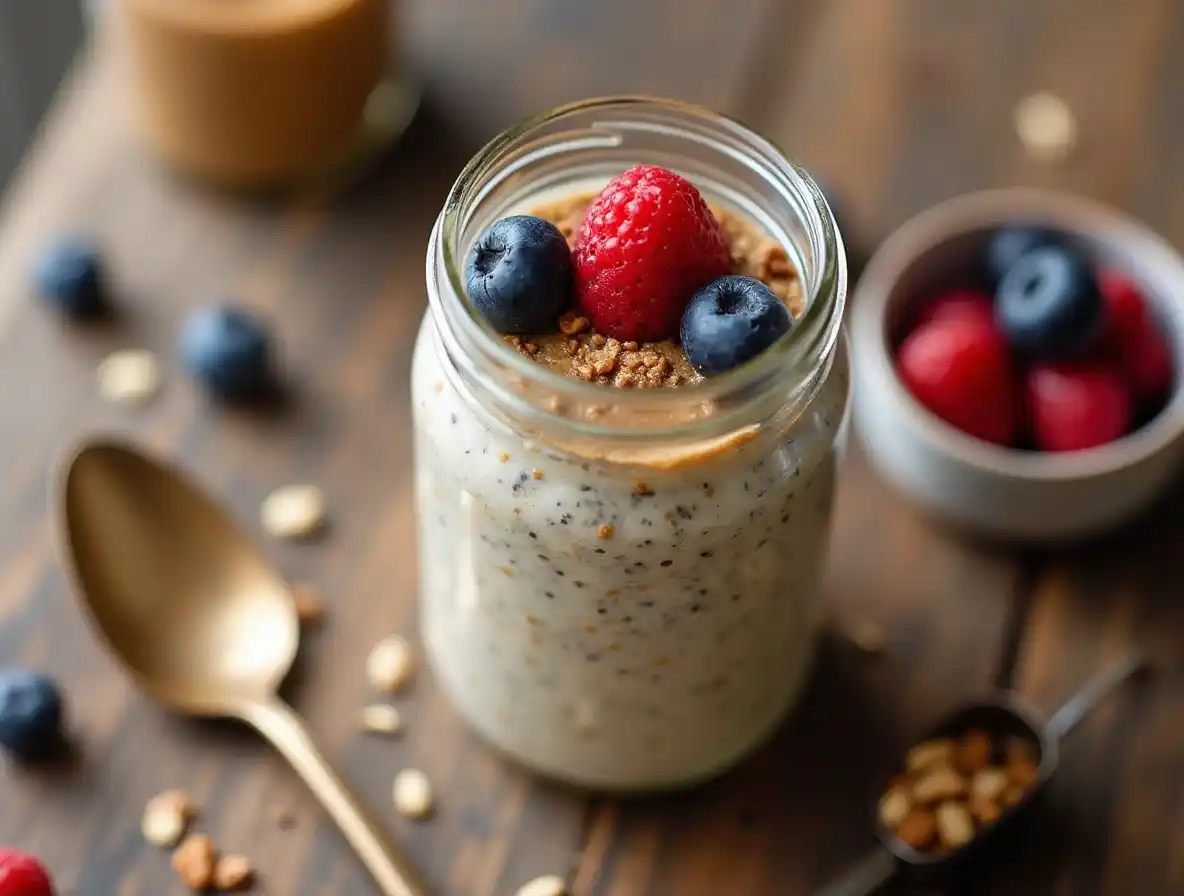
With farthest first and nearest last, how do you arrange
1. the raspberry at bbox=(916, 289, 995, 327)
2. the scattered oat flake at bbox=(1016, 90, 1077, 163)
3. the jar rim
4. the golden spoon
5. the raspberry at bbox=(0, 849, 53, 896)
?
the scattered oat flake at bbox=(1016, 90, 1077, 163)
the raspberry at bbox=(916, 289, 995, 327)
the golden spoon
the raspberry at bbox=(0, 849, 53, 896)
the jar rim

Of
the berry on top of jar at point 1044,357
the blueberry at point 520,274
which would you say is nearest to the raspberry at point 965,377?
the berry on top of jar at point 1044,357

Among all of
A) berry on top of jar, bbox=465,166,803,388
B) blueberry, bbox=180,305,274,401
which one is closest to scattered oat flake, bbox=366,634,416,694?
blueberry, bbox=180,305,274,401

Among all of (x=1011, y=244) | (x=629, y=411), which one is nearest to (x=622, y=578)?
(x=629, y=411)

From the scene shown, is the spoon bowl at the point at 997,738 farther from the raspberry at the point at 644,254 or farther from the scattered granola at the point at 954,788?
the raspberry at the point at 644,254

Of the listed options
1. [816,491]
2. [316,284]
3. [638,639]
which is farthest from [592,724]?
[316,284]

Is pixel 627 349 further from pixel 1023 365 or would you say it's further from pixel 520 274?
pixel 1023 365

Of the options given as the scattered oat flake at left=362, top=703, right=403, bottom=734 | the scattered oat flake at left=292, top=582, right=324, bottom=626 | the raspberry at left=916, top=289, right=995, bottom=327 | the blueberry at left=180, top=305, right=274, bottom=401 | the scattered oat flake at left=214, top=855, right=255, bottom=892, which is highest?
the raspberry at left=916, top=289, right=995, bottom=327

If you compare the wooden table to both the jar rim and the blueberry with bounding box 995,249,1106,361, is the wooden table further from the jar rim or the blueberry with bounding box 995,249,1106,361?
the jar rim
